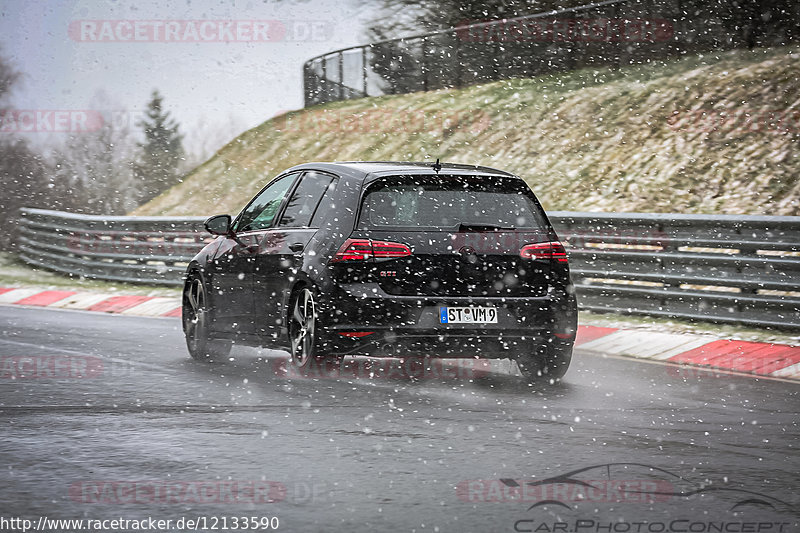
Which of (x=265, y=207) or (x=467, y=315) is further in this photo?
(x=265, y=207)

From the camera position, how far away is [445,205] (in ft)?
31.1

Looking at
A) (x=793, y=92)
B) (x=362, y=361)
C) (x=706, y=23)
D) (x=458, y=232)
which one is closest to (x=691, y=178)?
(x=793, y=92)

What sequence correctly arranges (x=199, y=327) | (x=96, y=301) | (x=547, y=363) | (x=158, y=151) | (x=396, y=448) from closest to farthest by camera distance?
(x=396, y=448), (x=547, y=363), (x=199, y=327), (x=96, y=301), (x=158, y=151)

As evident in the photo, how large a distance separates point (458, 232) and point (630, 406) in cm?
174

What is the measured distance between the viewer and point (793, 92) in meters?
21.3

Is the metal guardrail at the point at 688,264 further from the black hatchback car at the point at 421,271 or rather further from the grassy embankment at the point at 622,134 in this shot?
the grassy embankment at the point at 622,134

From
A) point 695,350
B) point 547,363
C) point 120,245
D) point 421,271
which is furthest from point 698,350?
point 120,245

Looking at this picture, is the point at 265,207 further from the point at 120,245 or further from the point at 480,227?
the point at 120,245

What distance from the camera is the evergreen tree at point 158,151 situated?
91750mm

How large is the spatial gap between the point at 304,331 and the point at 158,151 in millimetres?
94758

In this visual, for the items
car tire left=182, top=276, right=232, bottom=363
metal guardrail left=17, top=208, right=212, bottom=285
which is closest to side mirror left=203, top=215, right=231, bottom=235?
car tire left=182, top=276, right=232, bottom=363

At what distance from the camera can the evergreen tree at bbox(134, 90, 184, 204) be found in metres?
91.8

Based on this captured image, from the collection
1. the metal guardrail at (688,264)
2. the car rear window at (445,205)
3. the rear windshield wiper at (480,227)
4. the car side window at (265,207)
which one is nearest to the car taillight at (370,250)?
the car rear window at (445,205)

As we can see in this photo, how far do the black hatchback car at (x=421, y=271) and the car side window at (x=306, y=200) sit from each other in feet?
0.06
